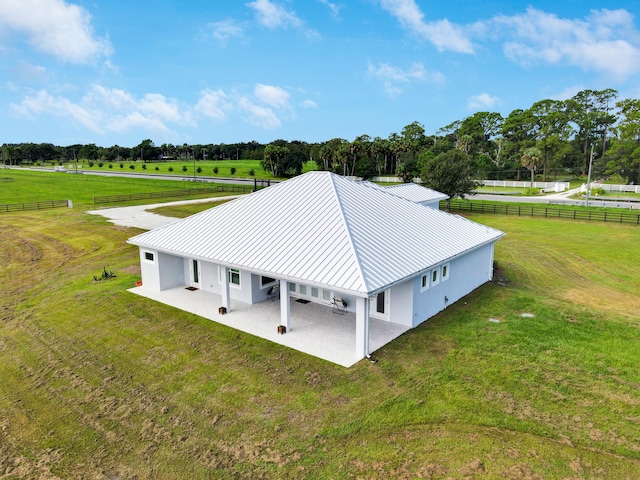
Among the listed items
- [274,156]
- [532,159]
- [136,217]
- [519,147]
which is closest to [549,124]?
[519,147]

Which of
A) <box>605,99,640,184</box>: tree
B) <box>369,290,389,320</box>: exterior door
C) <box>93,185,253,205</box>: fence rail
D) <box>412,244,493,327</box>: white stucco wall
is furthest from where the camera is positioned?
<box>605,99,640,184</box>: tree

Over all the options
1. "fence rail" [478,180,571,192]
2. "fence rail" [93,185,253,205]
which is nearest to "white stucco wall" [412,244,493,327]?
"fence rail" [93,185,253,205]

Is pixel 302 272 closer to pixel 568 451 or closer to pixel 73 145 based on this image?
pixel 568 451

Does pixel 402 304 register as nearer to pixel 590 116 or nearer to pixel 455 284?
pixel 455 284

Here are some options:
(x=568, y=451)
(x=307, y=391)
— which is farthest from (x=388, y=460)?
(x=568, y=451)

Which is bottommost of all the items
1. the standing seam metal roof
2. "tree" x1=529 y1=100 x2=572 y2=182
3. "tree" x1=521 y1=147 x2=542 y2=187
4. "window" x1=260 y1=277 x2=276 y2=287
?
"window" x1=260 y1=277 x2=276 y2=287

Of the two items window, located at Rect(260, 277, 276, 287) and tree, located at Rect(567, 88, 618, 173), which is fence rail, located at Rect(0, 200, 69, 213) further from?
tree, located at Rect(567, 88, 618, 173)

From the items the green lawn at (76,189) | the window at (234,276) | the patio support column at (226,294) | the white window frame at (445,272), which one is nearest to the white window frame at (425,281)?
the white window frame at (445,272)
